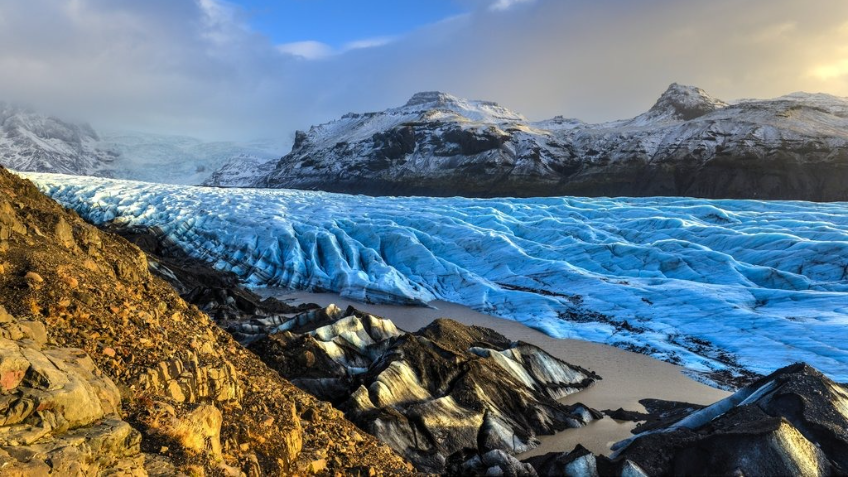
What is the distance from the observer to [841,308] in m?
15.8

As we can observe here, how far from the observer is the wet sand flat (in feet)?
31.0

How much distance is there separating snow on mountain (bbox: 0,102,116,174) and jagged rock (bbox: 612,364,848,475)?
7200 inches

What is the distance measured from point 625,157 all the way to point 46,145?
194 metres

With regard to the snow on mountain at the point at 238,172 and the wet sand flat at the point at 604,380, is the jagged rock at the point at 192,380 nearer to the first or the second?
the wet sand flat at the point at 604,380

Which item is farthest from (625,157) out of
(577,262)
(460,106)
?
(460,106)

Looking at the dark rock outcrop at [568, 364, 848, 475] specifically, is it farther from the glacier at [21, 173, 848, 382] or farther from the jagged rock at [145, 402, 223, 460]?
the glacier at [21, 173, 848, 382]

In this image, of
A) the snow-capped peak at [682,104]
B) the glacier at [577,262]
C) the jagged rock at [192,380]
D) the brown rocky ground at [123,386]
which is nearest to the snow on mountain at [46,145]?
the glacier at [577,262]

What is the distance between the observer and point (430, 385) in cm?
962

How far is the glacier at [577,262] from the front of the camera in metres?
15.7

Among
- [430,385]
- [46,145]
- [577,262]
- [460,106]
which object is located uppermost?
[460,106]

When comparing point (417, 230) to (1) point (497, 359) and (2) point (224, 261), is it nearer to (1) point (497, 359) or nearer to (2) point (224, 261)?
(2) point (224, 261)

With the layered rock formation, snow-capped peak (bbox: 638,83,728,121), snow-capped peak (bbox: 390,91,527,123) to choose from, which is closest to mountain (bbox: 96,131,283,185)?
snow-capped peak (bbox: 390,91,527,123)

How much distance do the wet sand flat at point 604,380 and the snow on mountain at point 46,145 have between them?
173167 millimetres

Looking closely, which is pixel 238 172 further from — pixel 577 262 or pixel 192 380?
pixel 192 380
